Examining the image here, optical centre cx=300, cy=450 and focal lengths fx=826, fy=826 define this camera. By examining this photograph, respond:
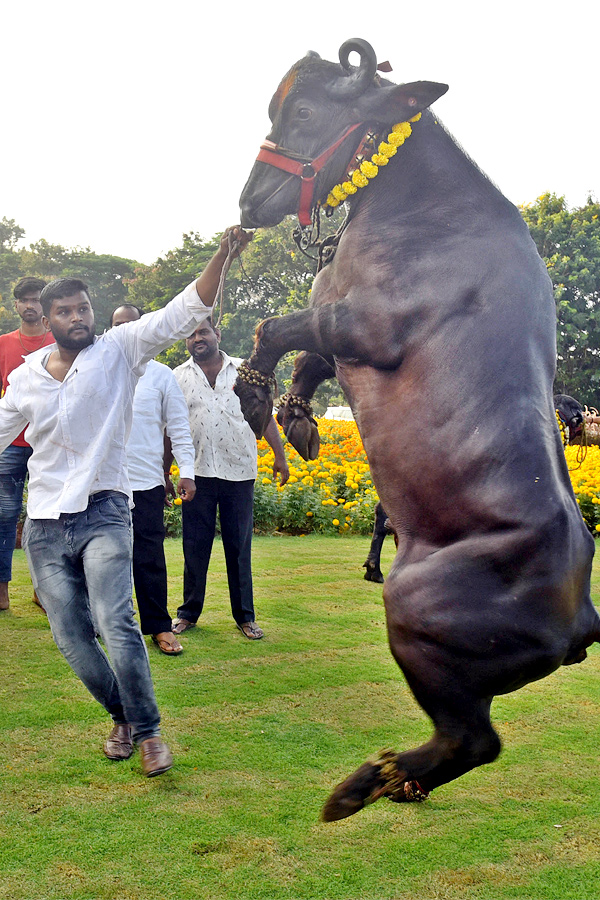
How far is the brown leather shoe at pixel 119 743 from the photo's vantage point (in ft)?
13.0

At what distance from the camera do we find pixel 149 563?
5.53 meters

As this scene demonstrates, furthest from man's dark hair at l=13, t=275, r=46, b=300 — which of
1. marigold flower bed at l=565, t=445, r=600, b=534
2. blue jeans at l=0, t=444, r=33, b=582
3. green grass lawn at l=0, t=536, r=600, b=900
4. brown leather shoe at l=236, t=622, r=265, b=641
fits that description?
marigold flower bed at l=565, t=445, r=600, b=534

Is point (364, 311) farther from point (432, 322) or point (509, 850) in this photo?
point (509, 850)

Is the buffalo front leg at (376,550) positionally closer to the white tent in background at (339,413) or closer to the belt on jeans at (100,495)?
the belt on jeans at (100,495)

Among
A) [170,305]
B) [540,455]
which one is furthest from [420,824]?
[170,305]

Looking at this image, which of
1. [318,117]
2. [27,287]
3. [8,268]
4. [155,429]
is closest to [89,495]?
[155,429]

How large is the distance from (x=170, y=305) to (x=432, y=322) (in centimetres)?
167

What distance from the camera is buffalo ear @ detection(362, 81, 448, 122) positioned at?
2.41 metres

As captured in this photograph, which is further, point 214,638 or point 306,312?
point 214,638

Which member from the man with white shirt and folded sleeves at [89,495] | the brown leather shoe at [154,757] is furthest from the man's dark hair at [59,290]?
the brown leather shoe at [154,757]

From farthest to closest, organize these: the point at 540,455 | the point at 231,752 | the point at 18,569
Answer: the point at 18,569 < the point at 231,752 < the point at 540,455

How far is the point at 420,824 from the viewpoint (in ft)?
11.2

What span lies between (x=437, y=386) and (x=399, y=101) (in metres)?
0.88

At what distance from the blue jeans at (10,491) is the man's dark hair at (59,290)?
244cm
